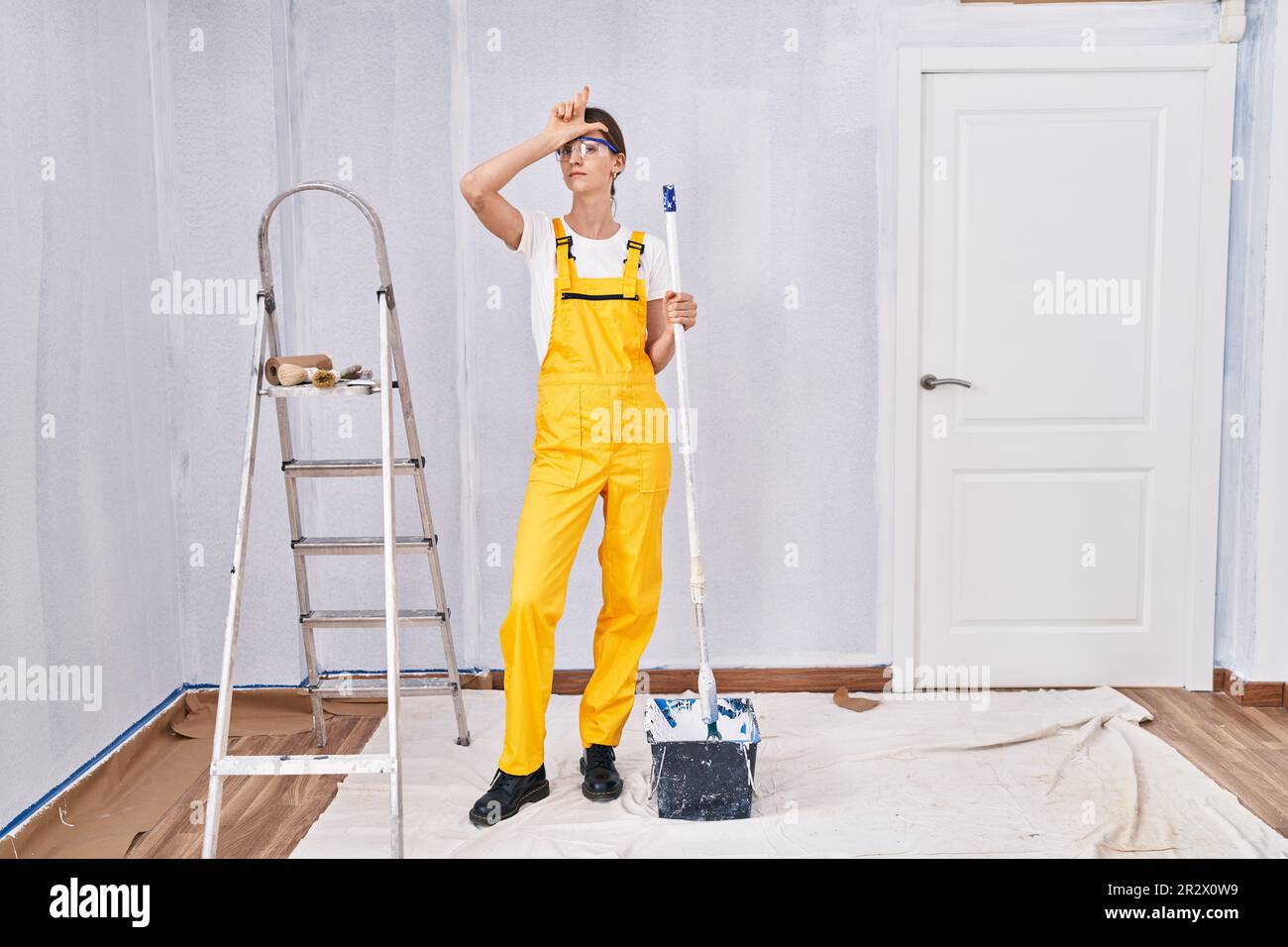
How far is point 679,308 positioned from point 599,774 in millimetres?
1221

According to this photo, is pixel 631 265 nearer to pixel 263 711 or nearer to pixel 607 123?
pixel 607 123

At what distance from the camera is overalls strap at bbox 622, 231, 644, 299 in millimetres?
2791

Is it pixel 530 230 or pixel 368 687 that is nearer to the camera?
pixel 530 230

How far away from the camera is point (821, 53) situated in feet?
11.6

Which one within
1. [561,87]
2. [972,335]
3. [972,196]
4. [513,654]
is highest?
[561,87]

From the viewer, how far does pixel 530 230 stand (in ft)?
9.11

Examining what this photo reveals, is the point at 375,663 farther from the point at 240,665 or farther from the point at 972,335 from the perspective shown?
the point at 972,335

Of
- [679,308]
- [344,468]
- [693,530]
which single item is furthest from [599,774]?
[679,308]

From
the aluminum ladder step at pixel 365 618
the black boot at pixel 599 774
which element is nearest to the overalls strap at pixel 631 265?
the aluminum ladder step at pixel 365 618

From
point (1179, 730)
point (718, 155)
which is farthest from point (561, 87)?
point (1179, 730)

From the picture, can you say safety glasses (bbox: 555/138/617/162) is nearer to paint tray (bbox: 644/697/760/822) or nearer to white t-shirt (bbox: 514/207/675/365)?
white t-shirt (bbox: 514/207/675/365)

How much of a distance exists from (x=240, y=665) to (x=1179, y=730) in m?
2.94

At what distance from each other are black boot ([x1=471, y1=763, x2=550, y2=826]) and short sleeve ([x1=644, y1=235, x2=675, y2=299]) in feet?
4.15

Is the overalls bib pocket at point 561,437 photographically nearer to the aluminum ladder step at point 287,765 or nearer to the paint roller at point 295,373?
the paint roller at point 295,373
